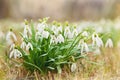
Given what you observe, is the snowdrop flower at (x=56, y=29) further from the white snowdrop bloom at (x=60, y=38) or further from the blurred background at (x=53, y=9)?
the blurred background at (x=53, y=9)

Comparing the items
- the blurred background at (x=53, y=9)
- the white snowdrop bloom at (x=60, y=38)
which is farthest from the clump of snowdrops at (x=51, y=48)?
the blurred background at (x=53, y=9)

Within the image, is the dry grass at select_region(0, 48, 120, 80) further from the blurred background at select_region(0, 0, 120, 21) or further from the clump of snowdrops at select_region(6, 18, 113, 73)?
the blurred background at select_region(0, 0, 120, 21)

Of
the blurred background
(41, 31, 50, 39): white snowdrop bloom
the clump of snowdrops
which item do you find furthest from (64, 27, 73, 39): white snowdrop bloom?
the blurred background

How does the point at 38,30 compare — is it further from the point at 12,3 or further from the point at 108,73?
the point at 12,3

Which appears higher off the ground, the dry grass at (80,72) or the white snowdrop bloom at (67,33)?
the white snowdrop bloom at (67,33)

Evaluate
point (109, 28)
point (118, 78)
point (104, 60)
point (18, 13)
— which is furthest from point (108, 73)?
point (18, 13)

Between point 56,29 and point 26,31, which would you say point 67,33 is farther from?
point 26,31

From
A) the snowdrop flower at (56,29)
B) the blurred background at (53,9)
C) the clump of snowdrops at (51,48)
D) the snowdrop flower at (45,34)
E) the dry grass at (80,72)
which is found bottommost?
the dry grass at (80,72)

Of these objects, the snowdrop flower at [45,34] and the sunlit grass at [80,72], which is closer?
the sunlit grass at [80,72]

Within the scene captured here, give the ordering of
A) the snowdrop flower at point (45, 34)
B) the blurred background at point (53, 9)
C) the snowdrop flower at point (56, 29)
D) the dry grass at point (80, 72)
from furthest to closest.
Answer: the blurred background at point (53, 9)
the snowdrop flower at point (56, 29)
the snowdrop flower at point (45, 34)
the dry grass at point (80, 72)

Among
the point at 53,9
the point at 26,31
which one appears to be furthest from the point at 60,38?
the point at 53,9
